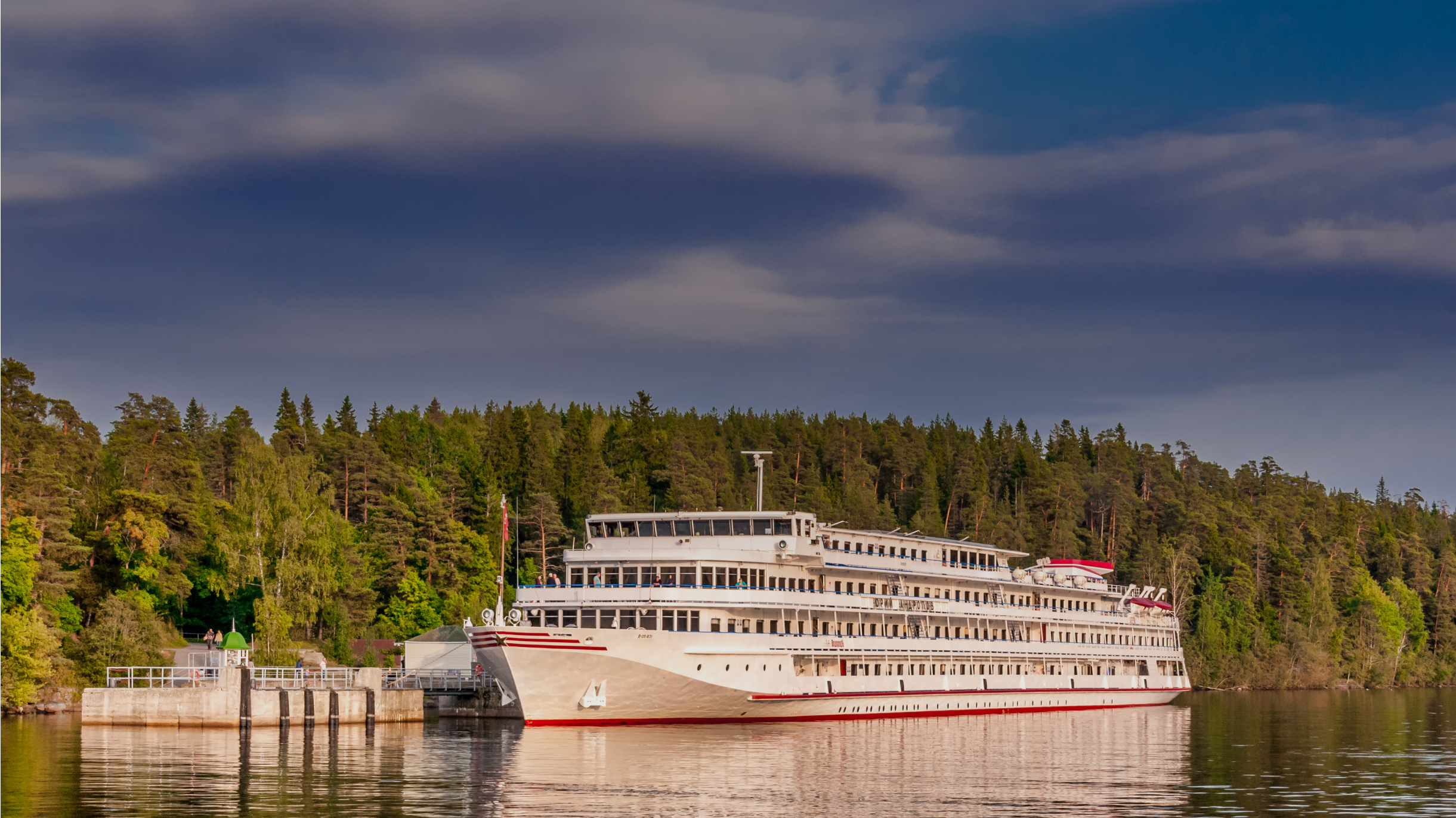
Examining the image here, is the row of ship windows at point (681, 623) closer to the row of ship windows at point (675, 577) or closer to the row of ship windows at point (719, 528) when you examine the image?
the row of ship windows at point (675, 577)

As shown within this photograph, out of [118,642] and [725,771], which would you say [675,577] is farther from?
[118,642]

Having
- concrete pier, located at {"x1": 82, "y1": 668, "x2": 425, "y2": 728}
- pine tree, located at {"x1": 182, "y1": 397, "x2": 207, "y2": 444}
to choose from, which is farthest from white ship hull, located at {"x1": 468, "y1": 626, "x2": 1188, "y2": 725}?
pine tree, located at {"x1": 182, "y1": 397, "x2": 207, "y2": 444}

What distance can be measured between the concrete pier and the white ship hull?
679 centimetres

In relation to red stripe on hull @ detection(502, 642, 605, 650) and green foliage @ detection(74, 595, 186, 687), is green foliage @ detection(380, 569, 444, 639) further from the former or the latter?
red stripe on hull @ detection(502, 642, 605, 650)

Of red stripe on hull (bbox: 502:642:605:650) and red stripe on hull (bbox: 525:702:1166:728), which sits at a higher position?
red stripe on hull (bbox: 502:642:605:650)

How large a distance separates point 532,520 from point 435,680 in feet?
129

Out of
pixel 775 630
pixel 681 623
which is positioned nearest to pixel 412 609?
pixel 775 630

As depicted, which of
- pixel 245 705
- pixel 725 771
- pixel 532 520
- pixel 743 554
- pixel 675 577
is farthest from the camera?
pixel 532 520

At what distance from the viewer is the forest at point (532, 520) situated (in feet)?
257

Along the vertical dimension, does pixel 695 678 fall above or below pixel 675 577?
below

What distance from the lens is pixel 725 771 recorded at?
40.9 m

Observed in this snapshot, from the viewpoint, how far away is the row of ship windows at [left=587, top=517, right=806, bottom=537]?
62.4 metres

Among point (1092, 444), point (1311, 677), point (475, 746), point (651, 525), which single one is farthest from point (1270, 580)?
point (475, 746)

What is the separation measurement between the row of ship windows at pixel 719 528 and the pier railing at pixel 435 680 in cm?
1158
